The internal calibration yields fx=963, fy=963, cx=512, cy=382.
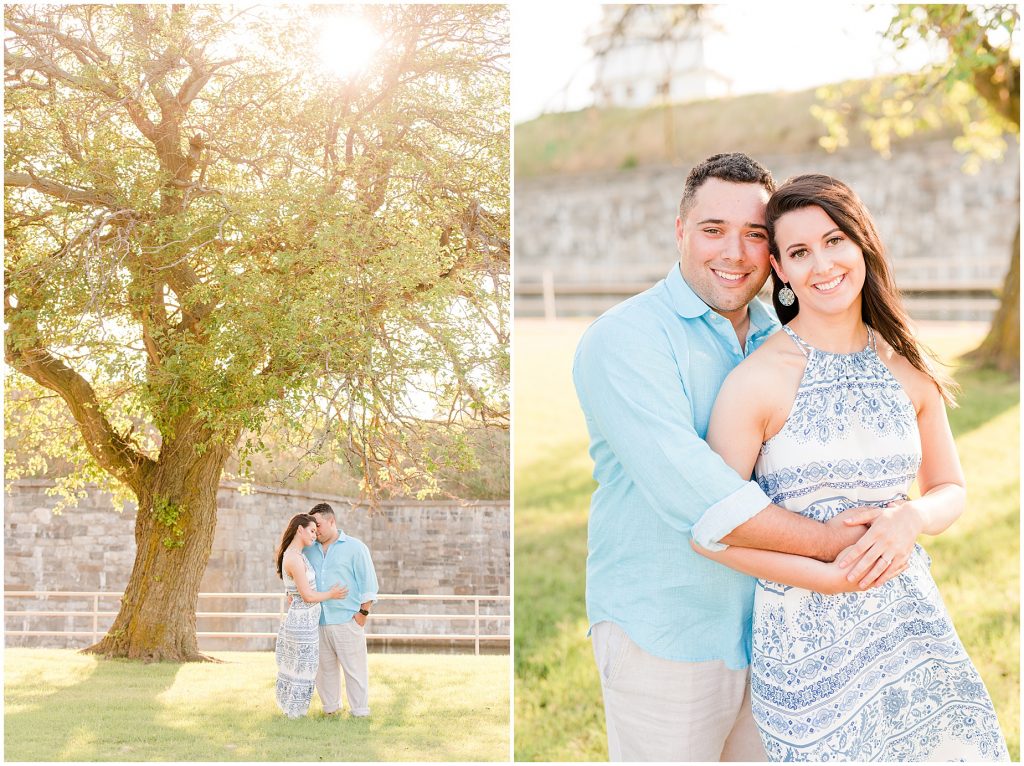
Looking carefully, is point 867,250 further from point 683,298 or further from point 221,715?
point 221,715

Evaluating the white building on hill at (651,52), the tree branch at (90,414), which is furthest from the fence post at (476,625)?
the white building on hill at (651,52)

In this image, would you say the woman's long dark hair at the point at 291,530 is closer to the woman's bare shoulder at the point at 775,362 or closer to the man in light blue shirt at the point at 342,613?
the man in light blue shirt at the point at 342,613

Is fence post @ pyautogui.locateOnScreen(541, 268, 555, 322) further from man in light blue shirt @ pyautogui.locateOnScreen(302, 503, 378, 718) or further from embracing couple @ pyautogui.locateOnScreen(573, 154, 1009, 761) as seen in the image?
embracing couple @ pyautogui.locateOnScreen(573, 154, 1009, 761)

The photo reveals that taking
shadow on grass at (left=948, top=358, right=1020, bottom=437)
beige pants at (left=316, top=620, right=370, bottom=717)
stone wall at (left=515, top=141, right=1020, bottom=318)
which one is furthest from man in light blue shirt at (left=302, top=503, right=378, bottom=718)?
stone wall at (left=515, top=141, right=1020, bottom=318)

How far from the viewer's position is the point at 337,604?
255 cm

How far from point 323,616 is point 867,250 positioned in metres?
1.65

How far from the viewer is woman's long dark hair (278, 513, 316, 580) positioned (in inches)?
99.6

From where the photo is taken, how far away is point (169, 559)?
8.39ft

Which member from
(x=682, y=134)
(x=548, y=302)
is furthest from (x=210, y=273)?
(x=682, y=134)

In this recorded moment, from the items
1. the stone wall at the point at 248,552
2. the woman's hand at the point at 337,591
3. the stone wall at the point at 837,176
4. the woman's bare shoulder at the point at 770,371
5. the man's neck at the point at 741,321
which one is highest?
the stone wall at the point at 837,176

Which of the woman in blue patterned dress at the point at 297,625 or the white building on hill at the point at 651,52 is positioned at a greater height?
the white building on hill at the point at 651,52

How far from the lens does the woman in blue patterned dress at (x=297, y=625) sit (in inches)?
99.1

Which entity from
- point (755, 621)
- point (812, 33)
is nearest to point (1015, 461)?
point (812, 33)

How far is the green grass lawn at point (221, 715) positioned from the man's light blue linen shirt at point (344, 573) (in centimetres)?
16
